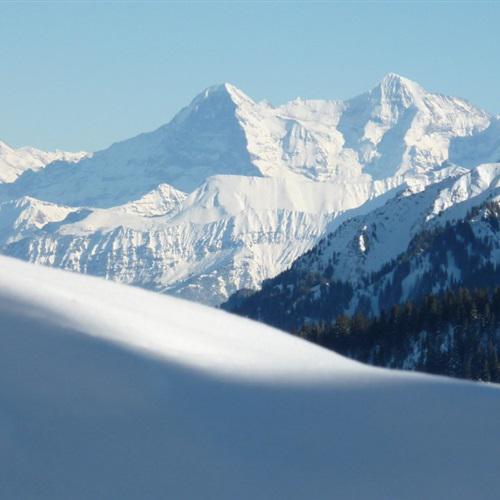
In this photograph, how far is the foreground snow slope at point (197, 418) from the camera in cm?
1728

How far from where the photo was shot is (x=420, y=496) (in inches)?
696

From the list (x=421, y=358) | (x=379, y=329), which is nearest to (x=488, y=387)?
(x=421, y=358)

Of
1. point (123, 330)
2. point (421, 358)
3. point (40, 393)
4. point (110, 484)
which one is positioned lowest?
point (110, 484)

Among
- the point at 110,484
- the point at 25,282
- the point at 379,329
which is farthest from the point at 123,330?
the point at 379,329

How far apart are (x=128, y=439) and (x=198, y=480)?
3.74ft

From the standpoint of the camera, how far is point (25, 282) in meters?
22.6

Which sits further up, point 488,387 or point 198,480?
point 488,387

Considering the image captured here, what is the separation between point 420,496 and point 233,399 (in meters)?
3.78

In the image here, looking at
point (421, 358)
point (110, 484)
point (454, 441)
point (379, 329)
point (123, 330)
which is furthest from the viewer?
point (379, 329)

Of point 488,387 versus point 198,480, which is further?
point 488,387

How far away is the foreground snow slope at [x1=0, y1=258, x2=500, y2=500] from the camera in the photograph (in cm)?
1728

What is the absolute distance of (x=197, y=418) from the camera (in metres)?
19.2

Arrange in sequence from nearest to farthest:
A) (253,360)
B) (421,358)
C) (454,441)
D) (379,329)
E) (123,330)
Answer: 1. (454,441)
2. (123,330)
3. (253,360)
4. (421,358)
5. (379,329)

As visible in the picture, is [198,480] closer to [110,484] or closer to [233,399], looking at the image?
[110,484]
